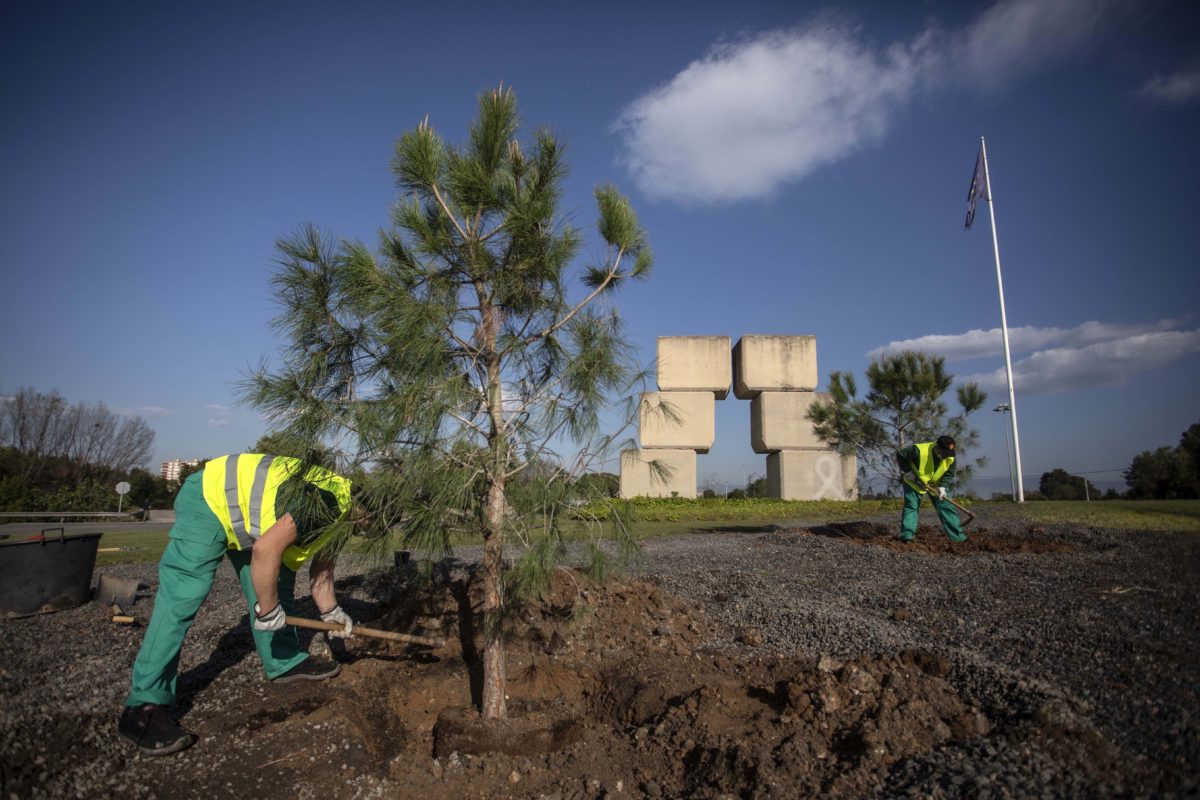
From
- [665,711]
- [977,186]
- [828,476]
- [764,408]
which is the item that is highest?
[977,186]

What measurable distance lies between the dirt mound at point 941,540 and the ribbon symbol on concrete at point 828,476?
6.52 meters

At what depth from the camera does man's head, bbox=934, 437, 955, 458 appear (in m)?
7.84

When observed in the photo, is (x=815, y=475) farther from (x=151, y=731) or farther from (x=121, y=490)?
(x=121, y=490)

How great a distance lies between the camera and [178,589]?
3377 millimetres

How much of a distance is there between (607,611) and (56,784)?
10.3 feet

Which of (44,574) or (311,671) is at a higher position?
(44,574)

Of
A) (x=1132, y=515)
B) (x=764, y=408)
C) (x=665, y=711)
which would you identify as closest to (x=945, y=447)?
(x=1132, y=515)

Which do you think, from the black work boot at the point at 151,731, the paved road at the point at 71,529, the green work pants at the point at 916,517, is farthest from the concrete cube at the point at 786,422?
the paved road at the point at 71,529

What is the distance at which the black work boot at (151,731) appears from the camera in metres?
3.01

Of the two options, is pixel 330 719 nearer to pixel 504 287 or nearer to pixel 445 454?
pixel 445 454

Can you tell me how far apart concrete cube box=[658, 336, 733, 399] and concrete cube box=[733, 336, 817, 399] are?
56 cm

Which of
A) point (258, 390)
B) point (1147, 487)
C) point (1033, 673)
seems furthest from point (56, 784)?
point (1147, 487)

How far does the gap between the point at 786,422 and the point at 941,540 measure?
8.76m

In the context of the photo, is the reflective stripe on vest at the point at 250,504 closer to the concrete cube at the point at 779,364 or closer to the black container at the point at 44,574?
the black container at the point at 44,574
